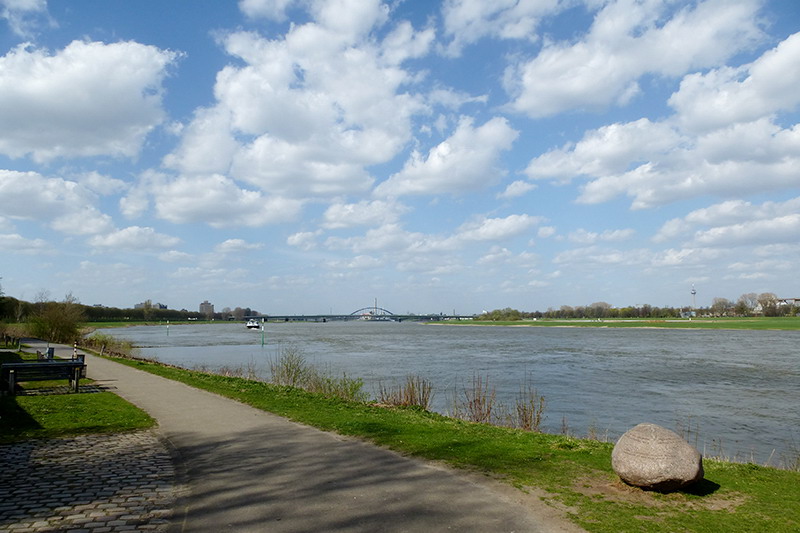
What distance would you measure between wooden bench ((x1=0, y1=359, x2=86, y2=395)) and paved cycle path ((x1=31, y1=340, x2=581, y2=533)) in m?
6.65

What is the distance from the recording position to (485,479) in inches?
298

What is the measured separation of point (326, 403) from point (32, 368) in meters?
8.20

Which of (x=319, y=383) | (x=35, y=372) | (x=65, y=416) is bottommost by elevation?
(x=319, y=383)

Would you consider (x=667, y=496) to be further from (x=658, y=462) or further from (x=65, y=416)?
(x=65, y=416)

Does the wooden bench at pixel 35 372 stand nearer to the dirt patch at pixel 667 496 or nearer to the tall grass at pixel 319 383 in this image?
the tall grass at pixel 319 383

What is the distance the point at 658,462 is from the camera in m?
6.91

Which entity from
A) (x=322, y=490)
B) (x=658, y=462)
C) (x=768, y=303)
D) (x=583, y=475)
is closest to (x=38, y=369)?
(x=322, y=490)

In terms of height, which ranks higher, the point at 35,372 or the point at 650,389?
the point at 35,372

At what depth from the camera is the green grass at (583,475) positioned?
20.3 feet

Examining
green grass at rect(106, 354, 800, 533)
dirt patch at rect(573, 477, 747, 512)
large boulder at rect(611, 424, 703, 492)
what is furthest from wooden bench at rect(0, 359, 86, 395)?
large boulder at rect(611, 424, 703, 492)

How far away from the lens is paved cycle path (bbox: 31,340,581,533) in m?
5.86

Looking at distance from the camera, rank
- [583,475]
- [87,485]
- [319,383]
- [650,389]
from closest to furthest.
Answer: [87,485] → [583,475] → [319,383] → [650,389]

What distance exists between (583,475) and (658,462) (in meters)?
1.35

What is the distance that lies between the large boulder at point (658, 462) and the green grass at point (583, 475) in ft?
0.57
